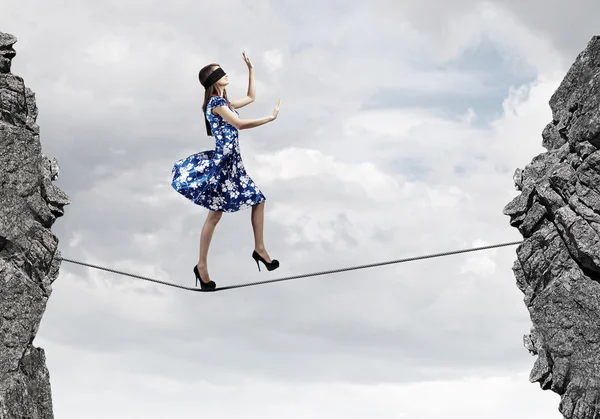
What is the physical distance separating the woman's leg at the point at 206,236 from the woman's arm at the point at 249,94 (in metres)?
1.24

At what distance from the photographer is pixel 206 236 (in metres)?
10.5

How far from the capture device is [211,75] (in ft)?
33.8

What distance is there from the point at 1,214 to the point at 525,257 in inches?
244

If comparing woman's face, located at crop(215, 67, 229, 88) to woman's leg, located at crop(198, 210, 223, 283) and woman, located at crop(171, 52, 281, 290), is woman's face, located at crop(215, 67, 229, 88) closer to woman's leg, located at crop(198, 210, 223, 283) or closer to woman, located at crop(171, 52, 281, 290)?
woman, located at crop(171, 52, 281, 290)

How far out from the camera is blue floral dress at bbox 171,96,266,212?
10375mm

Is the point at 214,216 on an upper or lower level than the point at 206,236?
upper

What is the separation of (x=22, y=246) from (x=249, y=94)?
329 centimetres

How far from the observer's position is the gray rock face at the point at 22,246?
11.0 meters

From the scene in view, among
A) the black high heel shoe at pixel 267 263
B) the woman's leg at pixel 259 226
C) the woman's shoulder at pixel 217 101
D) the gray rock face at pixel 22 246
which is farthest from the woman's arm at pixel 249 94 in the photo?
the gray rock face at pixel 22 246

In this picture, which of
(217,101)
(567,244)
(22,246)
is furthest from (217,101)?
(567,244)

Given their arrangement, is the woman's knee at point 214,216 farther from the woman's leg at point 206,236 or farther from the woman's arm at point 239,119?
the woman's arm at point 239,119

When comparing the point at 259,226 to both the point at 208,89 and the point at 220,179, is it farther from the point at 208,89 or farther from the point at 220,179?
the point at 208,89

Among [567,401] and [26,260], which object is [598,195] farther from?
[26,260]

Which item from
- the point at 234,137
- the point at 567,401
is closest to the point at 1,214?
the point at 234,137
